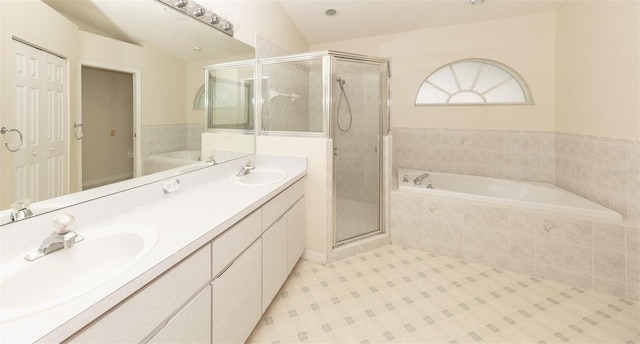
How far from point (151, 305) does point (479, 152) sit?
3.58 meters

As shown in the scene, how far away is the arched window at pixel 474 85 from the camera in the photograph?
10.8 feet

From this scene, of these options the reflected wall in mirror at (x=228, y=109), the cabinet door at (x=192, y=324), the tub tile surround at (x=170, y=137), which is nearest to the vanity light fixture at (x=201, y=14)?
the reflected wall in mirror at (x=228, y=109)

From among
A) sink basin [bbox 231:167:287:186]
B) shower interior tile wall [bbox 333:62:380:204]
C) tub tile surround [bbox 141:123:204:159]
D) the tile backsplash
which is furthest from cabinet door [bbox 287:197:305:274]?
the tile backsplash

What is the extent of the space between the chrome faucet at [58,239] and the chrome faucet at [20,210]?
0.12m

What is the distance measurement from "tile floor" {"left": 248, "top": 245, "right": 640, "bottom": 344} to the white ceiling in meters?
2.63

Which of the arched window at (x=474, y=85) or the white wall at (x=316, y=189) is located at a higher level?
the arched window at (x=474, y=85)

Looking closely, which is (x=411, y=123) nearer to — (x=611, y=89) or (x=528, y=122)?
(x=528, y=122)

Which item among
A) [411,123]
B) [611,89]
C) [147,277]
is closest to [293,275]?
[147,277]

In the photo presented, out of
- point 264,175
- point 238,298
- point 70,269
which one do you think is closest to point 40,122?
point 70,269

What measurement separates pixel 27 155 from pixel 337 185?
201cm

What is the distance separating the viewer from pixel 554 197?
270 centimetres

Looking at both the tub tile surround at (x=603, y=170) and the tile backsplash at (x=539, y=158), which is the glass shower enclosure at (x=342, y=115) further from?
the tub tile surround at (x=603, y=170)

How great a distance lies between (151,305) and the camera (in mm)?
834

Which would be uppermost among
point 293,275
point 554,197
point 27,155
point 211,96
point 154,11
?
point 154,11
